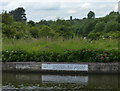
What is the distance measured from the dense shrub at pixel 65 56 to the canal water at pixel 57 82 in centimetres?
137

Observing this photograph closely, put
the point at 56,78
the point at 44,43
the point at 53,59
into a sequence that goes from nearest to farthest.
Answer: the point at 56,78 < the point at 53,59 < the point at 44,43

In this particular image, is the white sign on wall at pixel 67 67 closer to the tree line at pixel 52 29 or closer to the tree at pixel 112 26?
the tree line at pixel 52 29

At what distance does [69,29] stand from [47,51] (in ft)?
90.1

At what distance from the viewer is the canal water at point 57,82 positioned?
1052cm

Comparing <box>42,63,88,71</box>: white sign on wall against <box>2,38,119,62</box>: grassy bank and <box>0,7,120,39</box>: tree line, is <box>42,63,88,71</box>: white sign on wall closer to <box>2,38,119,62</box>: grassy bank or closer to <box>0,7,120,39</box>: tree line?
<box>2,38,119,62</box>: grassy bank

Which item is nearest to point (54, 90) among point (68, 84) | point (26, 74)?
point (68, 84)

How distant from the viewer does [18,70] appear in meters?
15.1

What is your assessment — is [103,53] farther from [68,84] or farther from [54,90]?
[54,90]

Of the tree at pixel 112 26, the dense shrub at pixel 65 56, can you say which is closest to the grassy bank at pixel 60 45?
the dense shrub at pixel 65 56

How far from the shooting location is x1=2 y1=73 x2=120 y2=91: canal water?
10.5 m

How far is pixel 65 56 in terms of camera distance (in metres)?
15.2

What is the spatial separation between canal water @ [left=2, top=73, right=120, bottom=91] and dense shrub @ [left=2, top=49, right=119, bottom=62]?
1373mm

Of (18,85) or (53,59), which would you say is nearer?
(18,85)

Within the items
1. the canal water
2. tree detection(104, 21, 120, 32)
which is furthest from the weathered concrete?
tree detection(104, 21, 120, 32)
